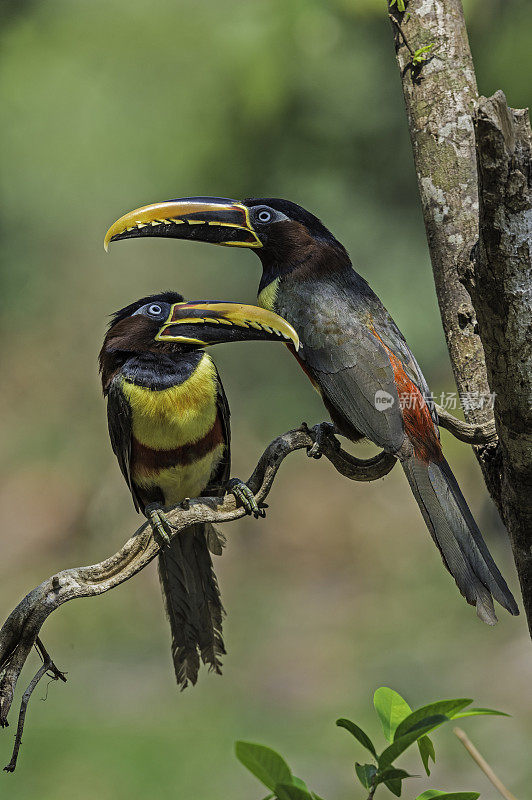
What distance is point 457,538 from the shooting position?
1587mm

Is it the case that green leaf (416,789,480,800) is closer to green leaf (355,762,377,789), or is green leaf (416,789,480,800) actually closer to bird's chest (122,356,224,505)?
green leaf (355,762,377,789)

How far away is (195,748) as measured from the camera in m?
3.48

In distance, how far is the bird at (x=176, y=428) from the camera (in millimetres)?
1784

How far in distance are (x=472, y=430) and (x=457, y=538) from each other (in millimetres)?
237

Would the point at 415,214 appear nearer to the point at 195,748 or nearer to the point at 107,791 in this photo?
the point at 195,748

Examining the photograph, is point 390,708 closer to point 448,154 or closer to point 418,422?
point 418,422

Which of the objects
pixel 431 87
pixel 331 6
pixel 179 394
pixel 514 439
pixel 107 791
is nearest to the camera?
pixel 514 439

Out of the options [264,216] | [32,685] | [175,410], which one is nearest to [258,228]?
[264,216]

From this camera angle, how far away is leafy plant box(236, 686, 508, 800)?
91 centimetres

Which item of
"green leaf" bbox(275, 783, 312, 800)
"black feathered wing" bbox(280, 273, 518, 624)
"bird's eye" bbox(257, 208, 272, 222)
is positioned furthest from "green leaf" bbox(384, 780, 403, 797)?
"bird's eye" bbox(257, 208, 272, 222)

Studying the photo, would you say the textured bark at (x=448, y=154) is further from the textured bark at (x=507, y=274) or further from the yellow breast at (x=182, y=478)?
the yellow breast at (x=182, y=478)

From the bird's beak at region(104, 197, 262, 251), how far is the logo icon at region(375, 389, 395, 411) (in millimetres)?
439

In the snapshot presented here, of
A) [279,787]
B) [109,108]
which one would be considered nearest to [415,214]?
[109,108]

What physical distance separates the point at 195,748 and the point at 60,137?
111 inches
